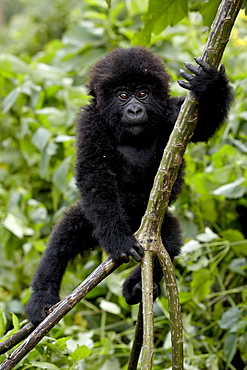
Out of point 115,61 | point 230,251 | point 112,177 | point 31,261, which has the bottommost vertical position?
point 31,261

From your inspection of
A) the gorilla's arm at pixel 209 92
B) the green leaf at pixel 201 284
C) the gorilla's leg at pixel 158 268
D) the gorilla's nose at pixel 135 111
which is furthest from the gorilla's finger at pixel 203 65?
the green leaf at pixel 201 284

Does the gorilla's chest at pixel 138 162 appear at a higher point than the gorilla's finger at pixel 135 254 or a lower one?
higher

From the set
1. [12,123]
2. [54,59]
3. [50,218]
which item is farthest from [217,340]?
[54,59]

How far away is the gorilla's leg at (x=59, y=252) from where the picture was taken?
9.33 ft

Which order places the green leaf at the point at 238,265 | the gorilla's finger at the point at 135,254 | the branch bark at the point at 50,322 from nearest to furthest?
the branch bark at the point at 50,322 < the gorilla's finger at the point at 135,254 < the green leaf at the point at 238,265

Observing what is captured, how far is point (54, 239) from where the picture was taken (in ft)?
9.53

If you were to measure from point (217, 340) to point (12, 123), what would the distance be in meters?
2.96

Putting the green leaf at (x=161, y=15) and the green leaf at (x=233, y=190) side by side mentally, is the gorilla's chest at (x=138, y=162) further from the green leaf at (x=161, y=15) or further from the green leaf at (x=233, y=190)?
the green leaf at (x=233, y=190)

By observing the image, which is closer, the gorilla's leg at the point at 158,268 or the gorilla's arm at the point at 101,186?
the gorilla's arm at the point at 101,186

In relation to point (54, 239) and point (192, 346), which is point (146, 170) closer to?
point (54, 239)

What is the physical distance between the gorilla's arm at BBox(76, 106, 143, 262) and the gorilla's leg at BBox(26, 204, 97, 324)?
292mm

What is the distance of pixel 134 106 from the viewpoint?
2.66m

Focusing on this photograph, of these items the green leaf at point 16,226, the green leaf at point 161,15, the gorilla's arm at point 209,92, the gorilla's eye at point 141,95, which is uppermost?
the green leaf at point 161,15

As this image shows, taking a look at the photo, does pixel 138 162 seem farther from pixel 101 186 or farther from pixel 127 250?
pixel 127 250
